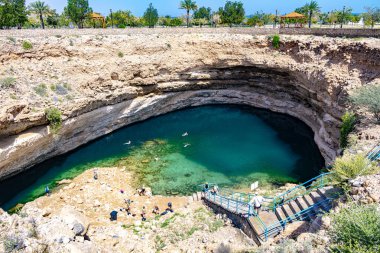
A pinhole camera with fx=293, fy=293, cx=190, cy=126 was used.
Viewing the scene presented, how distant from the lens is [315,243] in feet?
32.0

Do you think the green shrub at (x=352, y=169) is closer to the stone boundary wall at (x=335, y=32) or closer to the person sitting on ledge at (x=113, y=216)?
the person sitting on ledge at (x=113, y=216)

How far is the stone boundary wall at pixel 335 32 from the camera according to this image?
3102 centimetres

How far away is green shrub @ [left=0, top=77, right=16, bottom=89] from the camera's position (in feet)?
78.6

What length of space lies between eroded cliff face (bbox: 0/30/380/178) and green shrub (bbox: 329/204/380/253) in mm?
17278

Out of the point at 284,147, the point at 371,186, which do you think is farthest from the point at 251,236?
the point at 284,147

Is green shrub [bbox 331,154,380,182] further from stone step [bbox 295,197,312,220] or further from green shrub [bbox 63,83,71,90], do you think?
green shrub [bbox 63,83,71,90]

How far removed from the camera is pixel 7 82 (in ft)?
79.4

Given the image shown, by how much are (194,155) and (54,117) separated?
13.4 meters

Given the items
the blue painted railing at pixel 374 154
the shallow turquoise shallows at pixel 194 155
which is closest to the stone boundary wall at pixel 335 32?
the shallow turquoise shallows at pixel 194 155

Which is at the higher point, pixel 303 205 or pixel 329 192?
pixel 329 192

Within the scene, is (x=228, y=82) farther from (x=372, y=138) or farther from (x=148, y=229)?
(x=148, y=229)

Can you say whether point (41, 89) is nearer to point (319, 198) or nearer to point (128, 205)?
point (128, 205)

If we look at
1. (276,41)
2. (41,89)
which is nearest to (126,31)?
(41,89)

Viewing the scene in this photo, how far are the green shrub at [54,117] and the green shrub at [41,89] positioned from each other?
184cm
